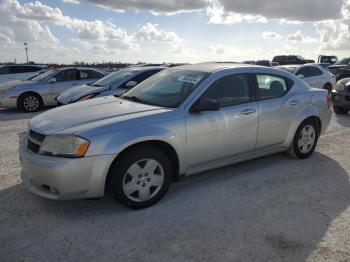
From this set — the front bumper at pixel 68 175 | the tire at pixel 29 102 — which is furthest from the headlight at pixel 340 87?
the tire at pixel 29 102

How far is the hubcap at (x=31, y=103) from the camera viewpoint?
1153 centimetres

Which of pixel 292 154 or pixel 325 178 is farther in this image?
pixel 292 154

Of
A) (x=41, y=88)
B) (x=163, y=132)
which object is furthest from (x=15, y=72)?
(x=163, y=132)

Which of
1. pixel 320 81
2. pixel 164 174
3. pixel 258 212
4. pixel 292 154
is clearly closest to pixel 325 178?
pixel 292 154

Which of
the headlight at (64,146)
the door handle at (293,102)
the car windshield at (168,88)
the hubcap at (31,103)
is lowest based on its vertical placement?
the hubcap at (31,103)

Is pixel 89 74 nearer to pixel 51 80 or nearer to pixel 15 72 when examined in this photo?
pixel 51 80

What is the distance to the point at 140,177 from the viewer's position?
400 cm

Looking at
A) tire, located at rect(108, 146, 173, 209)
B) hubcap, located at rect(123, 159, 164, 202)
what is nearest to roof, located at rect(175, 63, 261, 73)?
tire, located at rect(108, 146, 173, 209)

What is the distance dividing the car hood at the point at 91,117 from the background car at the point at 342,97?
748 centimetres

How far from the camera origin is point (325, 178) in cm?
509

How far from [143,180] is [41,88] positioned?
29.3ft

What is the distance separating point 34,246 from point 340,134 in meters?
6.69

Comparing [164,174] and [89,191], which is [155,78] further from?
[89,191]

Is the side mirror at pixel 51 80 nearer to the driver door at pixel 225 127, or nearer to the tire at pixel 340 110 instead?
the driver door at pixel 225 127
